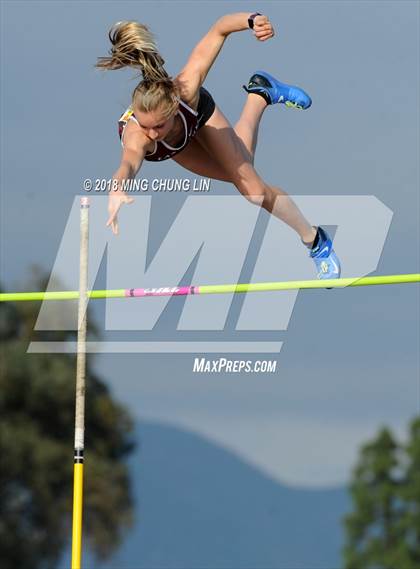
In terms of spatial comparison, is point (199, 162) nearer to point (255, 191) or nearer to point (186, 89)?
point (255, 191)

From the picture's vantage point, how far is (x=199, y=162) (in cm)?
852

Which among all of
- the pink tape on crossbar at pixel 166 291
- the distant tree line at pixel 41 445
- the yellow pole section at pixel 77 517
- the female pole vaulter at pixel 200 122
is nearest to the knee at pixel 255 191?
the female pole vaulter at pixel 200 122

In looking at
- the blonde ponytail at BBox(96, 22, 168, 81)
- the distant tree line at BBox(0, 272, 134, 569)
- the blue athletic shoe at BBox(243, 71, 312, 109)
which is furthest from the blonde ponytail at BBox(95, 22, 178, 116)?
the distant tree line at BBox(0, 272, 134, 569)

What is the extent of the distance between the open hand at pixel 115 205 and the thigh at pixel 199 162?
109cm

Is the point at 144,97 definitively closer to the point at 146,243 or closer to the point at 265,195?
the point at 265,195

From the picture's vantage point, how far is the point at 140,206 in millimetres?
9422

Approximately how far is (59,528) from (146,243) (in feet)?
39.6

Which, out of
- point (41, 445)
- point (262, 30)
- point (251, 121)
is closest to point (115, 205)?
point (262, 30)

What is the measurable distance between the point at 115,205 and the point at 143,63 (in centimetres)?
81

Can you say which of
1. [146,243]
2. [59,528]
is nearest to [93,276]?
[146,243]

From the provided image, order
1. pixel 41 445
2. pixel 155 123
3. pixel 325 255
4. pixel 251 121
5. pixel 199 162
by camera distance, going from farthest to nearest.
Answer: pixel 41 445, pixel 325 255, pixel 251 121, pixel 199 162, pixel 155 123

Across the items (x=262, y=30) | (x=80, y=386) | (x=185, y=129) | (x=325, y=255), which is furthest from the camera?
(x=325, y=255)

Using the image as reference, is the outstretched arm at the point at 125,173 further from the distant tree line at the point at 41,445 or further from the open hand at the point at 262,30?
the distant tree line at the point at 41,445

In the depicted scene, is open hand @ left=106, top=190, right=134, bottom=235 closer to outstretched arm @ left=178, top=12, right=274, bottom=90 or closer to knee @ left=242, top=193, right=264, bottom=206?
outstretched arm @ left=178, top=12, right=274, bottom=90
